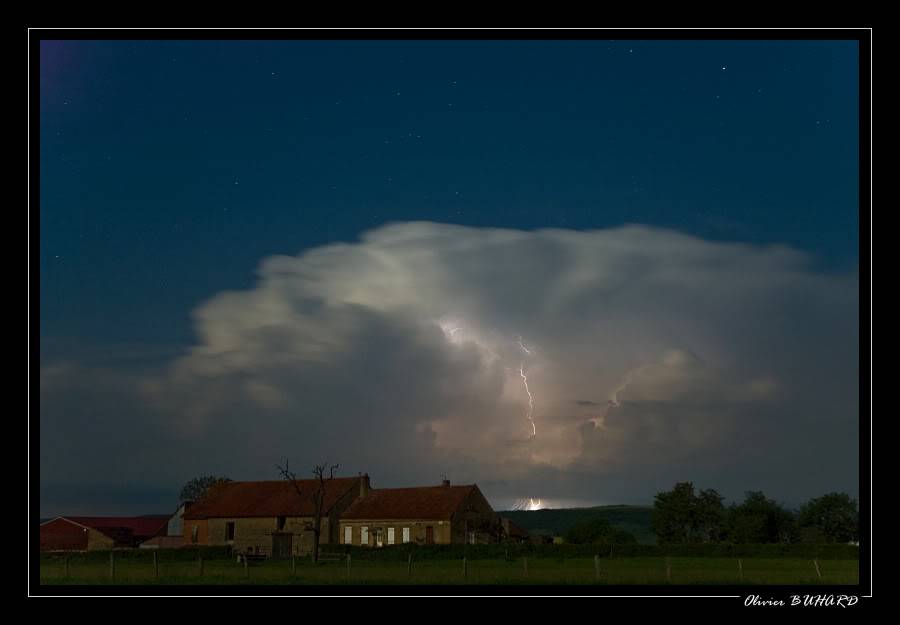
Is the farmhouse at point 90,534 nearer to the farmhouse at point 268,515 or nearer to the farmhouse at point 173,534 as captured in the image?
the farmhouse at point 173,534

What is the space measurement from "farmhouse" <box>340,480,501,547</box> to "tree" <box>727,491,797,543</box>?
20589 millimetres

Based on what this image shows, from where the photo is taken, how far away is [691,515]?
88250 millimetres

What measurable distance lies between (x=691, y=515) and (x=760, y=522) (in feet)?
22.8

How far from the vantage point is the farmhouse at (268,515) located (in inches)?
3250

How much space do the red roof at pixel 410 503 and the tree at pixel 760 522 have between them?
74.8 feet

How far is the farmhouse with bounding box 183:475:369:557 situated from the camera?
82.6 metres

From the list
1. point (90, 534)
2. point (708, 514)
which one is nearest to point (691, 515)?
point (708, 514)

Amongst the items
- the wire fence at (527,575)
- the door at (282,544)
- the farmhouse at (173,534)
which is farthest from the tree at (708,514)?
the farmhouse at (173,534)

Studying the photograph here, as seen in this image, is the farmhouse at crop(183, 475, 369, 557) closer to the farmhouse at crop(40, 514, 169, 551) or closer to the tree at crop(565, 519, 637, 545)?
the farmhouse at crop(40, 514, 169, 551)

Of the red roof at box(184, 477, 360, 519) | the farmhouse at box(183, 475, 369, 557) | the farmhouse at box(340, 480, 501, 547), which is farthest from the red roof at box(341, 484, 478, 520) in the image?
the red roof at box(184, 477, 360, 519)
